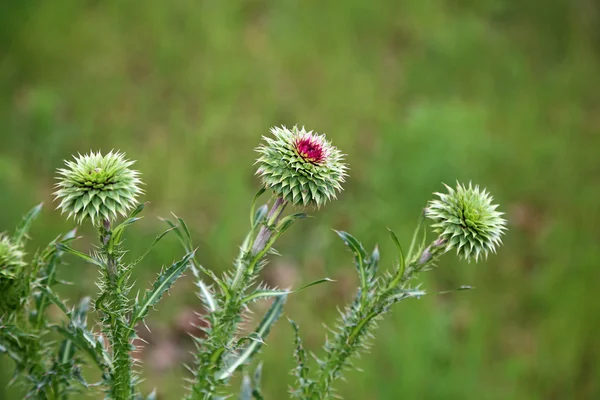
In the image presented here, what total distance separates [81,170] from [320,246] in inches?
148

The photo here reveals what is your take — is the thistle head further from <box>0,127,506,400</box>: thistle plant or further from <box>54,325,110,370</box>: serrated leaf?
<box>54,325,110,370</box>: serrated leaf

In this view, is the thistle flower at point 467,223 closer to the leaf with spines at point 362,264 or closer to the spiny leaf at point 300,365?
the leaf with spines at point 362,264

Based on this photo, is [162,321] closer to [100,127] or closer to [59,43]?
[100,127]

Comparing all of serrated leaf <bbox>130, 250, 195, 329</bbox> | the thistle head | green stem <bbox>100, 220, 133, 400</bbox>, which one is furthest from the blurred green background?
serrated leaf <bbox>130, 250, 195, 329</bbox>

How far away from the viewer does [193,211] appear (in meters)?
5.34

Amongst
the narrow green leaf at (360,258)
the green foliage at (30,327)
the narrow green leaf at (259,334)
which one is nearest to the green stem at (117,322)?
the green foliage at (30,327)

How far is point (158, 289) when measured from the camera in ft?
5.50

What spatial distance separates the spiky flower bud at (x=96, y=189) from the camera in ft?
5.00

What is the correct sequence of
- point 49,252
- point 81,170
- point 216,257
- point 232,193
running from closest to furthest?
point 81,170, point 49,252, point 216,257, point 232,193

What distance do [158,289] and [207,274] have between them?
15 cm

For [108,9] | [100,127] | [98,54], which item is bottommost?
[100,127]

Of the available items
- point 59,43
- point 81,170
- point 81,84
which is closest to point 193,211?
point 81,84

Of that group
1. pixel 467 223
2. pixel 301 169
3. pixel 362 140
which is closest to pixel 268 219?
pixel 301 169

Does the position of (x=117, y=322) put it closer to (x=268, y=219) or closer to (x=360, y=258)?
(x=268, y=219)
